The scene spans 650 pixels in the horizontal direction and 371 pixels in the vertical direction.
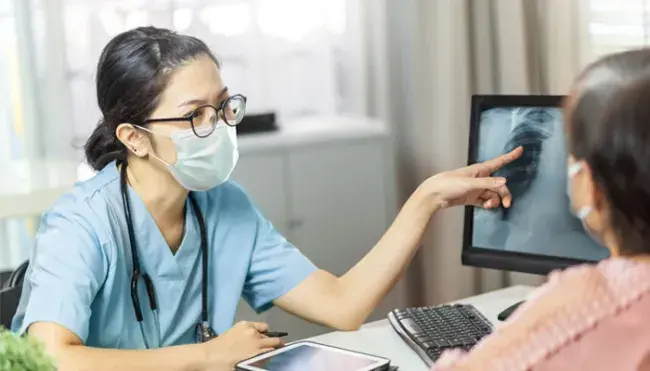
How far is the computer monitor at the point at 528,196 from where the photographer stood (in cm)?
163

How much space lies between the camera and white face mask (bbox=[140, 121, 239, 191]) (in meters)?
1.58

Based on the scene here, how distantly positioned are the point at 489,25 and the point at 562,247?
888 mm

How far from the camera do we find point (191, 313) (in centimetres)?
164

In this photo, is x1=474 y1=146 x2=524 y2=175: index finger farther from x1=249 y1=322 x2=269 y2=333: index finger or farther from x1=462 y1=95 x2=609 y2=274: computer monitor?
x1=249 y1=322 x2=269 y2=333: index finger

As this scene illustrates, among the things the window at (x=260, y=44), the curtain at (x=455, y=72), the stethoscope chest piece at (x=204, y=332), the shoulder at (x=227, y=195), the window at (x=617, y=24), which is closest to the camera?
the stethoscope chest piece at (x=204, y=332)

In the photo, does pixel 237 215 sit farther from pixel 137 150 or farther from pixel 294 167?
pixel 294 167

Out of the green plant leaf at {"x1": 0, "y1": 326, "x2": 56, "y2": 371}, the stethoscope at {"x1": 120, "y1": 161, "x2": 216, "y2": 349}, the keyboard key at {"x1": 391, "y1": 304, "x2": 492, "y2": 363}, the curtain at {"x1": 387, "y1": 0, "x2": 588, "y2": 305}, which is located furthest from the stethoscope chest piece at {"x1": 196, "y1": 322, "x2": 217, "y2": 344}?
the curtain at {"x1": 387, "y1": 0, "x2": 588, "y2": 305}

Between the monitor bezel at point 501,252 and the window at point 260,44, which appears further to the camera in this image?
the window at point 260,44

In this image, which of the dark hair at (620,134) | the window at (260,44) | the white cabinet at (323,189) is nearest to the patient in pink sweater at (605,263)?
the dark hair at (620,134)

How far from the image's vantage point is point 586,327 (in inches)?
35.3

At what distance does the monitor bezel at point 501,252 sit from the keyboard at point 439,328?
9 centimetres

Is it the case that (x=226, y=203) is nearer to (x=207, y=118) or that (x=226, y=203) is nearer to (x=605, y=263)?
(x=207, y=118)

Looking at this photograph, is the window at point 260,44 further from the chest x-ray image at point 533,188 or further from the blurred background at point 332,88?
the chest x-ray image at point 533,188

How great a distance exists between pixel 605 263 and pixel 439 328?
0.70m
